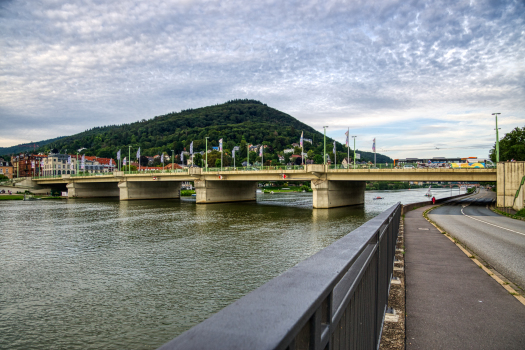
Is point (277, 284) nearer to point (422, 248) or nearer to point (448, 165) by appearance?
point (422, 248)

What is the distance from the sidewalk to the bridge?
134 feet

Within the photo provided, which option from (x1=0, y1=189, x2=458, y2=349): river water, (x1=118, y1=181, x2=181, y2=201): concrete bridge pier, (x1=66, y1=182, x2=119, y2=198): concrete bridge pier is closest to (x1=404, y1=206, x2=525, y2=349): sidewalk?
(x1=0, y1=189, x2=458, y2=349): river water

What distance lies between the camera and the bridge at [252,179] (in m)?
47.8

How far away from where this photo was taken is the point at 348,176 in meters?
54.1

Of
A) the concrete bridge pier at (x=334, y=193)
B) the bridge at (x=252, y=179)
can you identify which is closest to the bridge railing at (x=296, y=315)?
the bridge at (x=252, y=179)

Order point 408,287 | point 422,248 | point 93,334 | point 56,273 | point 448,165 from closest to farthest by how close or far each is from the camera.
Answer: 1. point 408,287
2. point 93,334
3. point 422,248
4. point 56,273
5. point 448,165

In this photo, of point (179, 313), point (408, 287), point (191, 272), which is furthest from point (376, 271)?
point (191, 272)

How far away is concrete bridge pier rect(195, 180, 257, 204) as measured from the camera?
70.4 metres

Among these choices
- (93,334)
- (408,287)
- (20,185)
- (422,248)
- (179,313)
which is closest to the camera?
(408,287)

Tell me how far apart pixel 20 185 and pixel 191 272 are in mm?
106931

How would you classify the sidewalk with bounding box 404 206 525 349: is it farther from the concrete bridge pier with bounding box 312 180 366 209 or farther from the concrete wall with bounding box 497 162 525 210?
the concrete bridge pier with bounding box 312 180 366 209

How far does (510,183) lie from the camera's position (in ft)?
145

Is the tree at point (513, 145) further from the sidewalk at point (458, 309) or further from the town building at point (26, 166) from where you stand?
the town building at point (26, 166)

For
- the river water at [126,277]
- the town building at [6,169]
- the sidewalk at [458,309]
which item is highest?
the town building at [6,169]
